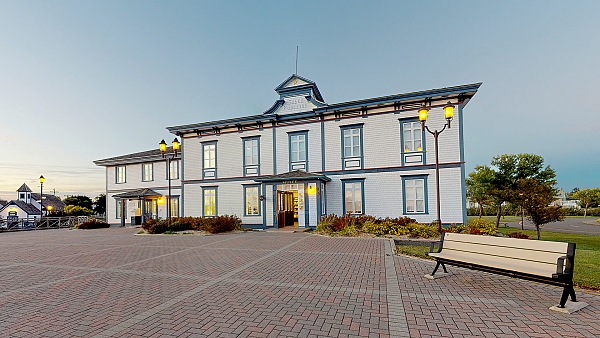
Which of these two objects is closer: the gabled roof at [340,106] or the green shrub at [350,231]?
the green shrub at [350,231]

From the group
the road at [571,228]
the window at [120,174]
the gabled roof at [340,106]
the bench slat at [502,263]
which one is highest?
the gabled roof at [340,106]

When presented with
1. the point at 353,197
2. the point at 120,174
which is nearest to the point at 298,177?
the point at 353,197

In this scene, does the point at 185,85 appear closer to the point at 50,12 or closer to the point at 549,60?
the point at 50,12

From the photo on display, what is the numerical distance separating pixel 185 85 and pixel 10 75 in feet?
36.4

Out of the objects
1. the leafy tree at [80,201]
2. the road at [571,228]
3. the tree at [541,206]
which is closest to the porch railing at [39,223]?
the leafy tree at [80,201]

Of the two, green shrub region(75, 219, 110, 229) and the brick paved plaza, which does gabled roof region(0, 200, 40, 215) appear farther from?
the brick paved plaza

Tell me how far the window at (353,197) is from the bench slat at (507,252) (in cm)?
1104

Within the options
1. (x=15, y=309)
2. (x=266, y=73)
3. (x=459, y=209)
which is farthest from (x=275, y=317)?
(x=266, y=73)

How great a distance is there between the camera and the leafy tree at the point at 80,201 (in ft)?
173

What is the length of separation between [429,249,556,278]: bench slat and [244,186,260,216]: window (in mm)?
14774

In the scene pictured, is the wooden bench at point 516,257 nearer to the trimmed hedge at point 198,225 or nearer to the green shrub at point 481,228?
the green shrub at point 481,228

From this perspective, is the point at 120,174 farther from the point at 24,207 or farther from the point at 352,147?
the point at 24,207

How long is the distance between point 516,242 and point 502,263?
1.44 feet

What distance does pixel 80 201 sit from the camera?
5334 cm
